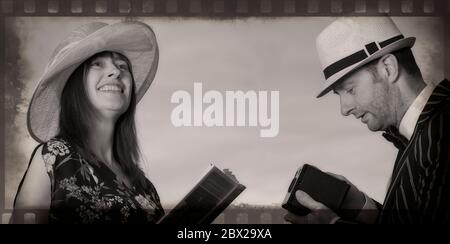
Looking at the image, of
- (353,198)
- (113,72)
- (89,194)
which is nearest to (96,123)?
(113,72)

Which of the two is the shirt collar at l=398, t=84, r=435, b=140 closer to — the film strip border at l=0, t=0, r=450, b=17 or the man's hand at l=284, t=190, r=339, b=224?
the film strip border at l=0, t=0, r=450, b=17

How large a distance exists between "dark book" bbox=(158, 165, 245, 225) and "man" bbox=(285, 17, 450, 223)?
44 cm

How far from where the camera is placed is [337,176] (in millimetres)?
6035

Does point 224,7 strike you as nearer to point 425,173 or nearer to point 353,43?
point 353,43

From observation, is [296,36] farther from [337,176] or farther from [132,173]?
[132,173]

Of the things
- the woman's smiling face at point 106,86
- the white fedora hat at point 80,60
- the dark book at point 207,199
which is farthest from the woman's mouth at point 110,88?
the dark book at point 207,199

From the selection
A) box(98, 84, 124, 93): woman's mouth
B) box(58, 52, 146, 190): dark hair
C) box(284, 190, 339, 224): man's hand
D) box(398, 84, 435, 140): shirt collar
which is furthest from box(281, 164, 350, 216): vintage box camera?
box(98, 84, 124, 93): woman's mouth

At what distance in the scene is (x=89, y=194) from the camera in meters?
5.94

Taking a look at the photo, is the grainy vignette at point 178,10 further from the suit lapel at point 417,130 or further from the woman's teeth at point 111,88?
the woman's teeth at point 111,88

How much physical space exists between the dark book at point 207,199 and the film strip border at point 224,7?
108cm

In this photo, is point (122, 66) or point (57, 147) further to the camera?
point (122, 66)

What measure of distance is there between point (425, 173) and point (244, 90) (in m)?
1.31

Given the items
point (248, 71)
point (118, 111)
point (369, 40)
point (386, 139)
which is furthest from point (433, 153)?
point (118, 111)

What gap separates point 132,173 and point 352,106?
155 centimetres
